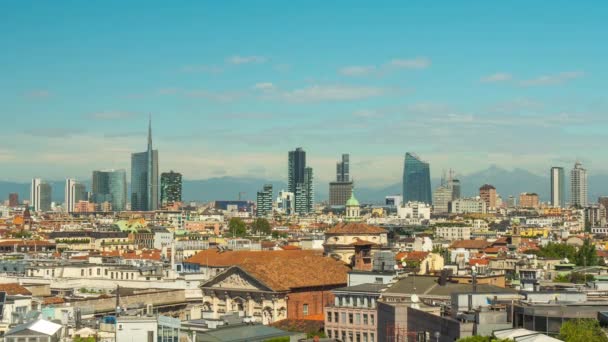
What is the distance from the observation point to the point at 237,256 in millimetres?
92812

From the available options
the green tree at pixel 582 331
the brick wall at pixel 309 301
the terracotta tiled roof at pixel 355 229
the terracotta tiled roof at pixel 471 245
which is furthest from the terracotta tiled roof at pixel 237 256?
the terracotta tiled roof at pixel 471 245

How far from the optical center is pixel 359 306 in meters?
61.5

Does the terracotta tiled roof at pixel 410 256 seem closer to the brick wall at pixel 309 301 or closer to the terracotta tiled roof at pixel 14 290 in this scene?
the brick wall at pixel 309 301

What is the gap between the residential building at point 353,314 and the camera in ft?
198

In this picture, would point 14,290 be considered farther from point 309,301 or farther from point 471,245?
point 471,245

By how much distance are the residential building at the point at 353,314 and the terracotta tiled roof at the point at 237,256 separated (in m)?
17.6

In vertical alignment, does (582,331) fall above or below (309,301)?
above

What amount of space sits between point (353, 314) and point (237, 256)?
32563 mm

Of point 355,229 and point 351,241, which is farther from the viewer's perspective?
point 355,229

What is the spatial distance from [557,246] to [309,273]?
2761 inches

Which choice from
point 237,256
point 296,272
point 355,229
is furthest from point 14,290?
point 355,229

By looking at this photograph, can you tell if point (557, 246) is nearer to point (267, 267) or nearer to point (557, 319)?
point (267, 267)

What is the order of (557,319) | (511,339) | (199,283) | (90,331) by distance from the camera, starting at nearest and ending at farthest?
(511,339)
(557,319)
(90,331)
(199,283)

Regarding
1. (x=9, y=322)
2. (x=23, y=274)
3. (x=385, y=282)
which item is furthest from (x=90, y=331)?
(x=23, y=274)
